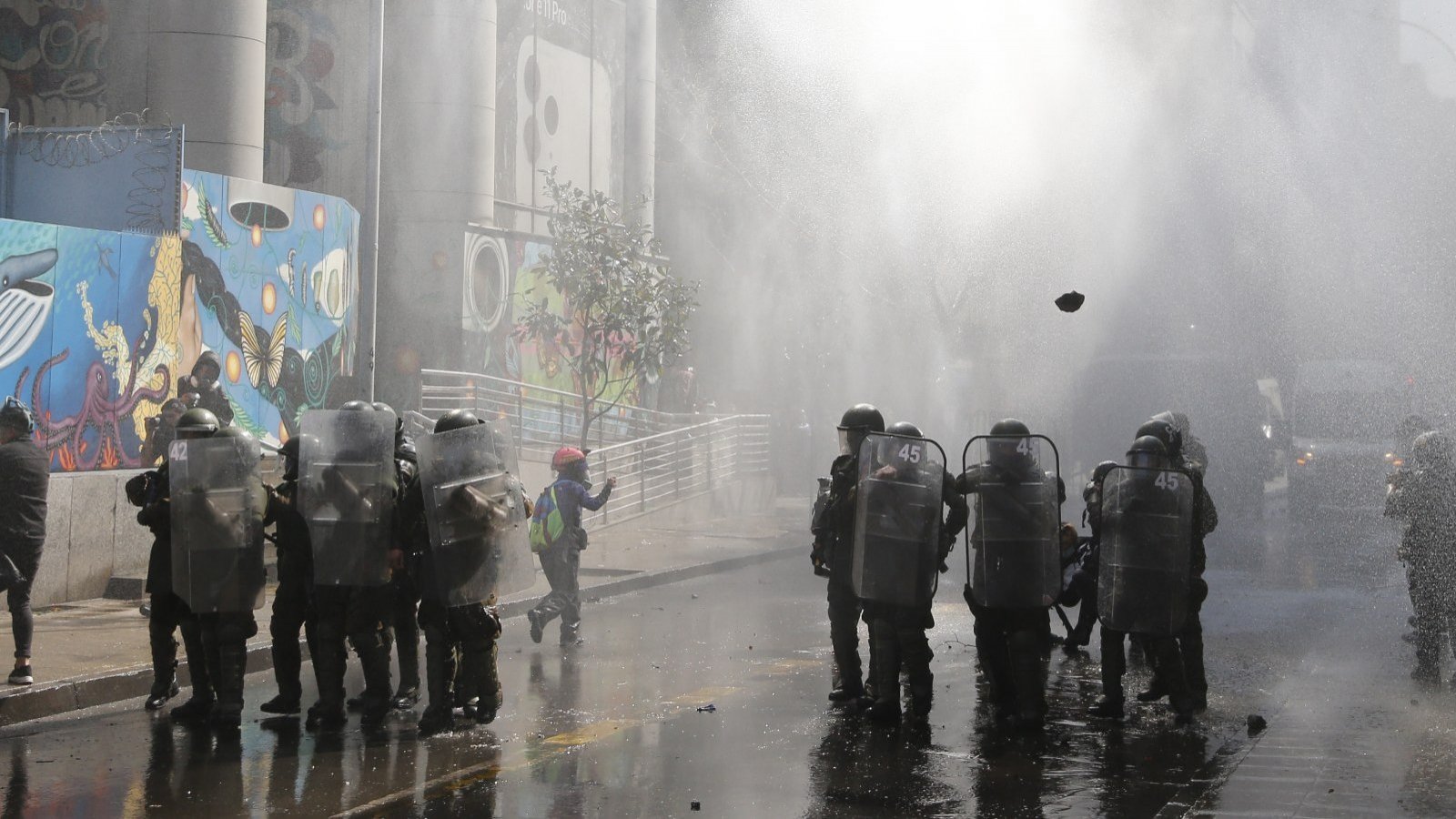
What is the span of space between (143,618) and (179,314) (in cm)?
369

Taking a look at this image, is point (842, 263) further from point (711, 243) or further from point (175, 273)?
point (175, 273)

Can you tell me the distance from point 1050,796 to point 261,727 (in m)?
3.49

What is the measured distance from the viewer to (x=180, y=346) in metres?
12.9

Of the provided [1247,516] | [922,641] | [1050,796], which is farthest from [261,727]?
[1247,516]

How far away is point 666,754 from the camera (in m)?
6.36

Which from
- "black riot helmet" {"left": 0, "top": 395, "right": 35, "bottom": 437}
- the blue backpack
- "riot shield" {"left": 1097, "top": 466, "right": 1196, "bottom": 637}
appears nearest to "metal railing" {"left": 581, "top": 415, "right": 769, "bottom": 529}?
the blue backpack

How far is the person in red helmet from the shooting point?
9.85m

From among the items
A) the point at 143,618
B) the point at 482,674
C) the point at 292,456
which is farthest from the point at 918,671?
the point at 143,618

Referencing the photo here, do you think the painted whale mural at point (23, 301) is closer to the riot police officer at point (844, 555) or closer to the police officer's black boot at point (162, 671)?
the police officer's black boot at point (162, 671)

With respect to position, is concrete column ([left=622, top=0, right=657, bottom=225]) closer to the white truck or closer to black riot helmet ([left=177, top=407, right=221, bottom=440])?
the white truck

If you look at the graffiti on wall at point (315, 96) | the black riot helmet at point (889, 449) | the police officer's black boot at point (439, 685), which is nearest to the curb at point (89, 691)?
the police officer's black boot at point (439, 685)

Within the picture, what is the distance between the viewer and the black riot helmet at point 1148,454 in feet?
23.9

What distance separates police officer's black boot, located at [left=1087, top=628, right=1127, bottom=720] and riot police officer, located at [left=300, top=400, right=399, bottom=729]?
10.9 feet

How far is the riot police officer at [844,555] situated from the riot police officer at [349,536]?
2108 millimetres
